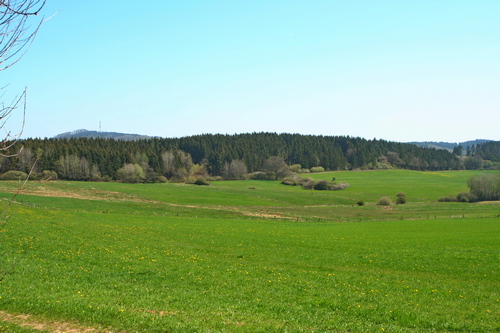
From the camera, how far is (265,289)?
16859 mm

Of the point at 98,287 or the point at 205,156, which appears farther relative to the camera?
the point at 205,156

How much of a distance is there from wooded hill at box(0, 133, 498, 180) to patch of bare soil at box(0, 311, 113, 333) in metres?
98.3

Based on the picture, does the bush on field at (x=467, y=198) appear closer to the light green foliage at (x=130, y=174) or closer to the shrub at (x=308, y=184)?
the shrub at (x=308, y=184)

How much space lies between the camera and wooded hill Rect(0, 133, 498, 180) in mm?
109688

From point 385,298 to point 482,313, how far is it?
11.1 ft

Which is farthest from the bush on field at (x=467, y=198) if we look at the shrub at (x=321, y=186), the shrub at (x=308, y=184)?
the shrub at (x=308, y=184)

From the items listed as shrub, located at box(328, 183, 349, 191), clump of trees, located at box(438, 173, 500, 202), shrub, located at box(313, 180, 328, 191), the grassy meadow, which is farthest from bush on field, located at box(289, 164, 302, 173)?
the grassy meadow

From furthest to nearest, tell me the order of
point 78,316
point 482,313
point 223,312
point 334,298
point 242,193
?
point 242,193
point 334,298
point 482,313
point 223,312
point 78,316

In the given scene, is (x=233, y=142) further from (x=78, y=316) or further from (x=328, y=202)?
(x=78, y=316)

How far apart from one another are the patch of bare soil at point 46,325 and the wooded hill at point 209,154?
98264 mm

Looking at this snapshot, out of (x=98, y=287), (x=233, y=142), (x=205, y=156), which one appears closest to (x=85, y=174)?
(x=205, y=156)

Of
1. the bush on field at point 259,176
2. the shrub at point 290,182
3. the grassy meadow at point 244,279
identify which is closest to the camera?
the grassy meadow at point 244,279

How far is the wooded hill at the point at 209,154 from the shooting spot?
10969cm

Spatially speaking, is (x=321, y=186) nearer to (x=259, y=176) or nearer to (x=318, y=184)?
(x=318, y=184)
